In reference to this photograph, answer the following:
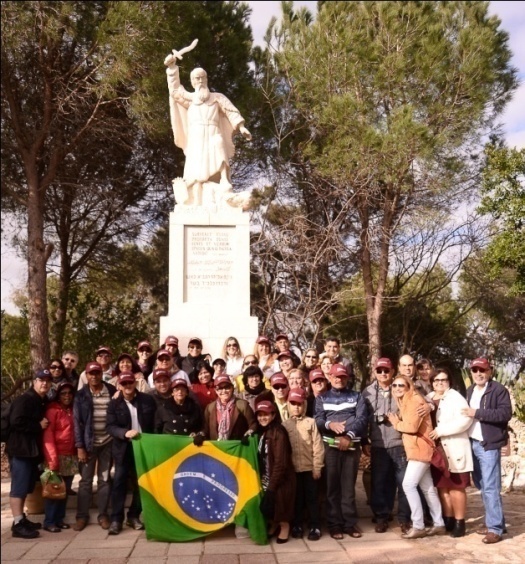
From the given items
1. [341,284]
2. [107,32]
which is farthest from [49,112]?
[341,284]

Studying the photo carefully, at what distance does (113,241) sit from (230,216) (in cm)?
808

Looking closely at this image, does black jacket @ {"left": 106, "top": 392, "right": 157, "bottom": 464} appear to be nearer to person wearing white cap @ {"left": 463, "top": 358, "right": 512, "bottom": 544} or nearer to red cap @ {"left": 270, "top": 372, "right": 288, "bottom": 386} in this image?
red cap @ {"left": 270, "top": 372, "right": 288, "bottom": 386}

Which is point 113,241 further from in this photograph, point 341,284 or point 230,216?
point 230,216

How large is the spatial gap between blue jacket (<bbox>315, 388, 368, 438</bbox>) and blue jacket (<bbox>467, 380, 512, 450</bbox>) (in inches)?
35.7

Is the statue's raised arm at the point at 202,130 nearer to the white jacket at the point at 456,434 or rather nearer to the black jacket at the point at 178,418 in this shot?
the black jacket at the point at 178,418

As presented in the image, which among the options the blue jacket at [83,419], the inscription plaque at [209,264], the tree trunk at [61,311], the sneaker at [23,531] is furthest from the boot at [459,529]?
the tree trunk at [61,311]

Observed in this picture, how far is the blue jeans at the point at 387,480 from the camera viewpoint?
5535 mm

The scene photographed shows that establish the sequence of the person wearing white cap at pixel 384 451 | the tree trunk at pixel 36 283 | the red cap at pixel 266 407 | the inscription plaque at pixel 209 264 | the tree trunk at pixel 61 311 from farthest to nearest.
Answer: the tree trunk at pixel 61 311 → the tree trunk at pixel 36 283 → the inscription plaque at pixel 209 264 → the person wearing white cap at pixel 384 451 → the red cap at pixel 266 407

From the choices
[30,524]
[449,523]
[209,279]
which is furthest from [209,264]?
[449,523]

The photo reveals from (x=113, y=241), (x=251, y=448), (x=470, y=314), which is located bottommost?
(x=251, y=448)

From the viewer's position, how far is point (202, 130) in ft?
29.9

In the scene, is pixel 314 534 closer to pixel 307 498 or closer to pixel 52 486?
pixel 307 498

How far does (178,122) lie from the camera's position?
9.26m

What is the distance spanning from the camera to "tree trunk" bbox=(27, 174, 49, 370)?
1176cm
